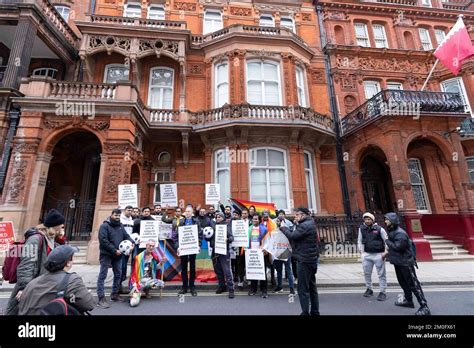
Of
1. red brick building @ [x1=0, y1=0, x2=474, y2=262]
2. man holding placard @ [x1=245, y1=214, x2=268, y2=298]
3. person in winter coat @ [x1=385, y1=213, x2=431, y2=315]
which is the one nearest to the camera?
person in winter coat @ [x1=385, y1=213, x2=431, y2=315]

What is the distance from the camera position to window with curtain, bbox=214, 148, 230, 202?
38.5 ft

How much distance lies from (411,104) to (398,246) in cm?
891

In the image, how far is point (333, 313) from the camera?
14.8ft

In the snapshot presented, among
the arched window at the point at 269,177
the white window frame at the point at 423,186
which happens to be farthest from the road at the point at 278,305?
the white window frame at the point at 423,186

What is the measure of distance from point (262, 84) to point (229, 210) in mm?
8400

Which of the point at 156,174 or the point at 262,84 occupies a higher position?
the point at 262,84

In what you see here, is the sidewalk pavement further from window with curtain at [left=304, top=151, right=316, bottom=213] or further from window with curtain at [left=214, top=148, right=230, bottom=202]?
window with curtain at [left=214, top=148, right=230, bottom=202]

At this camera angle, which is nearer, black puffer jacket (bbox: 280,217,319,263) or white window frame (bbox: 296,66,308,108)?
black puffer jacket (bbox: 280,217,319,263)

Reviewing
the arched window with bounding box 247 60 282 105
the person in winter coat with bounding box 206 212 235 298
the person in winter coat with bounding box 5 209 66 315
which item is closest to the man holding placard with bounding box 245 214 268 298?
the person in winter coat with bounding box 206 212 235 298

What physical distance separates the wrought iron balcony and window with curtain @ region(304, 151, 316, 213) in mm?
3070

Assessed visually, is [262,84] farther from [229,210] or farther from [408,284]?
[408,284]

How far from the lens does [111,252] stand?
5.16 meters

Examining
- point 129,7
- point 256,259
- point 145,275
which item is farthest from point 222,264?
point 129,7

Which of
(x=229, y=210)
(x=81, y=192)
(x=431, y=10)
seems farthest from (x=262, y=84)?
(x=431, y=10)
